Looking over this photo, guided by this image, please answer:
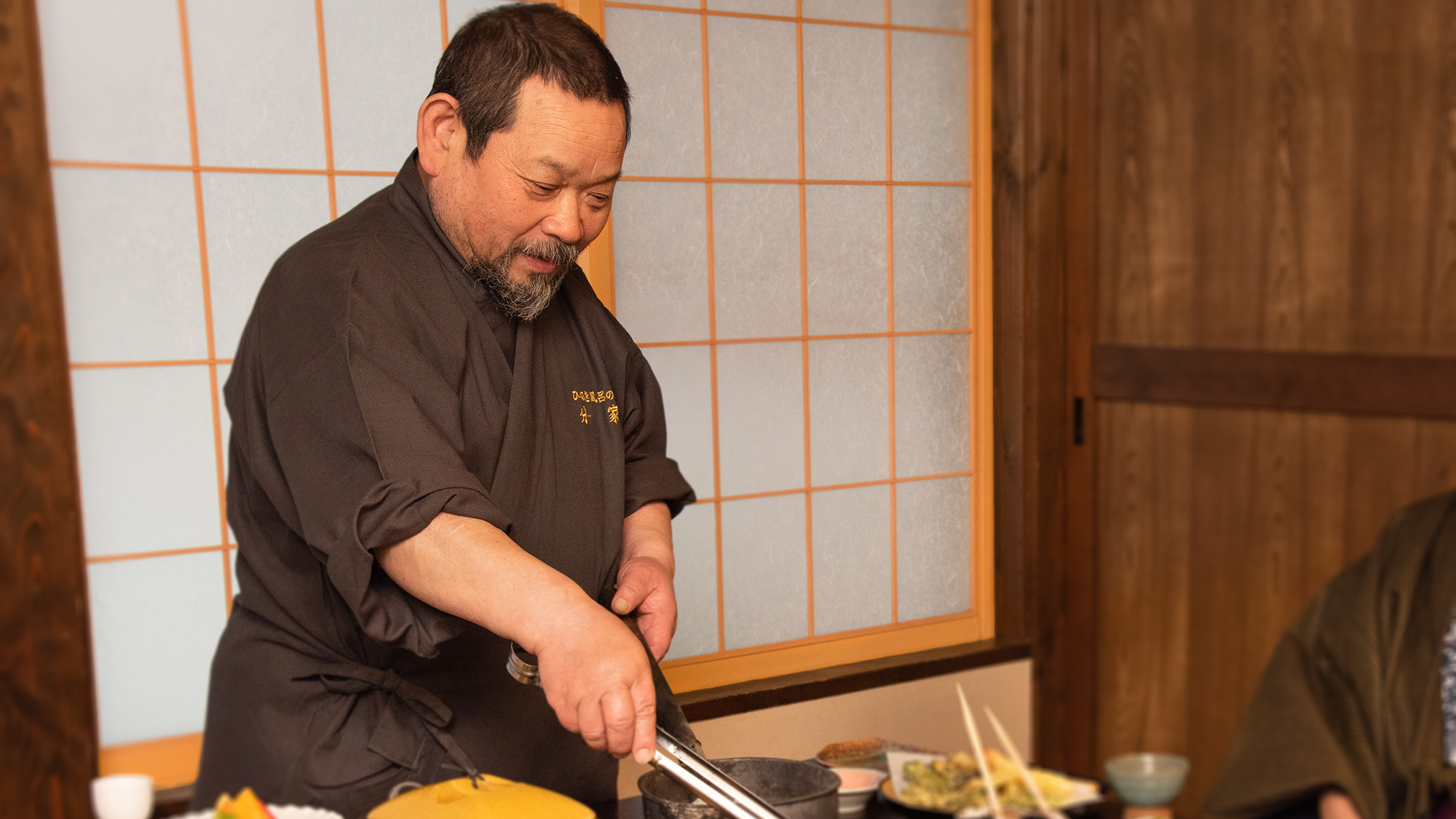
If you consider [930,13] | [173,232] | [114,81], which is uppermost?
[930,13]

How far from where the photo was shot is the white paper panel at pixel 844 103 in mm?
2621

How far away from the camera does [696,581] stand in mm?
2562

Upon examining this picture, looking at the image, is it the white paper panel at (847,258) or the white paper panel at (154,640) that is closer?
the white paper panel at (154,640)

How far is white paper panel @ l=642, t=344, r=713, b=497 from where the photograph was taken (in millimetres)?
2490

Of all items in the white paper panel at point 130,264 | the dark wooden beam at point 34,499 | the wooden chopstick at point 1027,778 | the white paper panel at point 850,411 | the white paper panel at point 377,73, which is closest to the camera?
the wooden chopstick at point 1027,778

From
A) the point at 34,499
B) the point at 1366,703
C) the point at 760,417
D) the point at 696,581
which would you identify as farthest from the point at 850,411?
the point at 34,499

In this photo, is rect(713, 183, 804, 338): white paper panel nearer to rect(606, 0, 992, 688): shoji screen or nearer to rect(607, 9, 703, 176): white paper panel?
rect(606, 0, 992, 688): shoji screen

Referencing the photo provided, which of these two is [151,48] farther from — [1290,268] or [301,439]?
[1290,268]

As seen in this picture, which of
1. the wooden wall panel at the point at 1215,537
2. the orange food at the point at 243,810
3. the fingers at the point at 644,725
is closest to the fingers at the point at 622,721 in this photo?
the fingers at the point at 644,725

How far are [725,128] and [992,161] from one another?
79 cm

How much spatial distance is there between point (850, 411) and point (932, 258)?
45cm

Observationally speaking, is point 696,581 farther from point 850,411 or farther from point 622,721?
point 622,721

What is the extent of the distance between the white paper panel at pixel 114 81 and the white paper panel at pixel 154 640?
741 millimetres

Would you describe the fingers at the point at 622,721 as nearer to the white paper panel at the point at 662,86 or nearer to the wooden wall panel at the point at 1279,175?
the white paper panel at the point at 662,86
